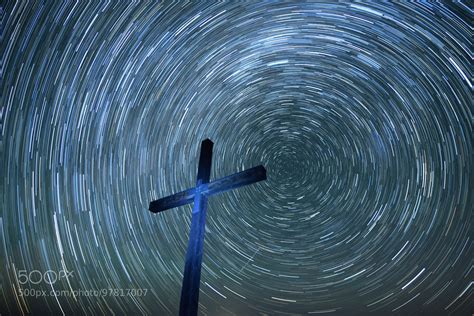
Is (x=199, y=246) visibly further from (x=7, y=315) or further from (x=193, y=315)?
(x=7, y=315)

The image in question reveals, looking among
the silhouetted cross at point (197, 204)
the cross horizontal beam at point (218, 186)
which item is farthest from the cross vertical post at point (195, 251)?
the cross horizontal beam at point (218, 186)

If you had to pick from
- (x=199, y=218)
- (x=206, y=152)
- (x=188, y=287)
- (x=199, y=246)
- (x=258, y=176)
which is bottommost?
(x=188, y=287)

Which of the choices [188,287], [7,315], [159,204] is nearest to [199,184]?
[159,204]

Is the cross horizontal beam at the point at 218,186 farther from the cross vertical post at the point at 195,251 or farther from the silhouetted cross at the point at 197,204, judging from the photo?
the cross vertical post at the point at 195,251

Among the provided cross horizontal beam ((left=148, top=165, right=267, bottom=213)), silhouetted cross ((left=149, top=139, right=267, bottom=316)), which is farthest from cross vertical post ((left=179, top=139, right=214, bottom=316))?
cross horizontal beam ((left=148, top=165, right=267, bottom=213))

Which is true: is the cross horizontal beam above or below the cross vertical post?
above

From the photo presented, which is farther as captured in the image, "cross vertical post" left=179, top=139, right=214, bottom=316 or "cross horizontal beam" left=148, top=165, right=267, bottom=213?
"cross horizontal beam" left=148, top=165, right=267, bottom=213

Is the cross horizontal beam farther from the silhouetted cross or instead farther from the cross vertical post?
the cross vertical post
